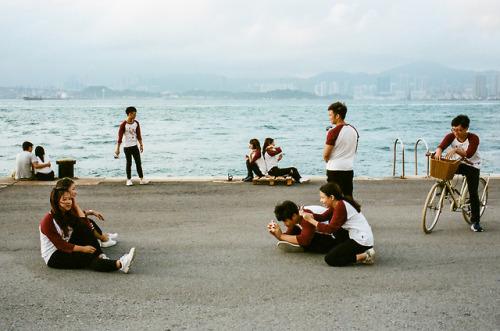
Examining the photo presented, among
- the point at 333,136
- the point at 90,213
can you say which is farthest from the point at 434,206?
the point at 90,213

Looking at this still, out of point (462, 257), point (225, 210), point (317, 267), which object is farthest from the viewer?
point (225, 210)

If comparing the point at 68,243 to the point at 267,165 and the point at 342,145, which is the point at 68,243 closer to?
the point at 342,145

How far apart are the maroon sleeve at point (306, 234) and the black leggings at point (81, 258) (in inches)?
86.8

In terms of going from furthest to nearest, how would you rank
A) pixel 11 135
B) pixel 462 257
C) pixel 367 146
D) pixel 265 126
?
1. pixel 265 126
2. pixel 11 135
3. pixel 367 146
4. pixel 462 257

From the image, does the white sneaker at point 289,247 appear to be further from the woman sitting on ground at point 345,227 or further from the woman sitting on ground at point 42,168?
the woman sitting on ground at point 42,168

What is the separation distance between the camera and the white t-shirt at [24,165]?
41.3 ft

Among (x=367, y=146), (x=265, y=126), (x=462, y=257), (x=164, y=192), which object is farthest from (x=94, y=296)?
(x=265, y=126)

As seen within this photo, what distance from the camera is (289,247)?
6.54m

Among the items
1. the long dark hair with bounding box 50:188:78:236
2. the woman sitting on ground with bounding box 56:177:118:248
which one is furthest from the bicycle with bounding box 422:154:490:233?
the long dark hair with bounding box 50:188:78:236

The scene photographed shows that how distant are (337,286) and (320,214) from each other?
111 cm

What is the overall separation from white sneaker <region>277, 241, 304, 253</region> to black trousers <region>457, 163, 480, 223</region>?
2.85 meters

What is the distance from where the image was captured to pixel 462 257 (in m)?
6.39

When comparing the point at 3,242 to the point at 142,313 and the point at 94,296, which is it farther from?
the point at 142,313

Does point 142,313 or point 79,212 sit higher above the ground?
A: point 79,212
